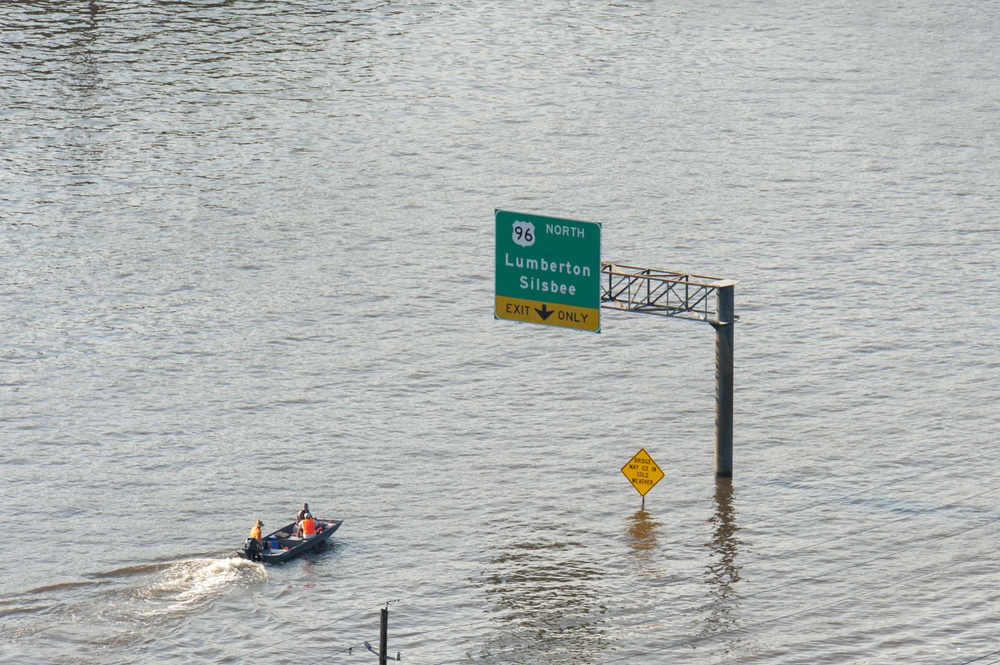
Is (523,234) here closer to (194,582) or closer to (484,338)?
(194,582)

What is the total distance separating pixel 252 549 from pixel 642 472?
475 inches

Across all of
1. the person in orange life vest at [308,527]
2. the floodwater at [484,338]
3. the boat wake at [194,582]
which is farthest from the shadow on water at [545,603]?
the boat wake at [194,582]

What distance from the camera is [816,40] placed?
363 ft

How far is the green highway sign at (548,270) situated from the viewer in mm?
48531

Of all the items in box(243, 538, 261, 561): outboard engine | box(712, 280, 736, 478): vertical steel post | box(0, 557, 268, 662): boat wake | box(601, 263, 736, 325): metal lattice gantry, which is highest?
box(601, 263, 736, 325): metal lattice gantry

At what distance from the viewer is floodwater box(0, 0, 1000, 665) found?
44.5 m

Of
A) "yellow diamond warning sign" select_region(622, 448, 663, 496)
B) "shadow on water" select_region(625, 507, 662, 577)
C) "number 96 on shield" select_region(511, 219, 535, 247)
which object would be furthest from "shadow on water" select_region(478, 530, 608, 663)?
"number 96 on shield" select_region(511, 219, 535, 247)

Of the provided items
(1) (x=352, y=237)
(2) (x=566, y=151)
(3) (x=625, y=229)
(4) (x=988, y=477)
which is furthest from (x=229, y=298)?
(4) (x=988, y=477)

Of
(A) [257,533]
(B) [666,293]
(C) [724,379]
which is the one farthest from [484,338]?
Result: (A) [257,533]

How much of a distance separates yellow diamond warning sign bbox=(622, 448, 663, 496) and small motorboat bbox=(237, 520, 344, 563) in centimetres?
898

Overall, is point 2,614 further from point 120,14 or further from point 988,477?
point 120,14

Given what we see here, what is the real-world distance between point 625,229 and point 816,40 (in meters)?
37.8

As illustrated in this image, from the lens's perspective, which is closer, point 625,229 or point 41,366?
point 41,366

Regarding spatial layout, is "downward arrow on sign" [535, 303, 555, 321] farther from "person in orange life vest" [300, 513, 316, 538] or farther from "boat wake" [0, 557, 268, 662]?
"boat wake" [0, 557, 268, 662]
